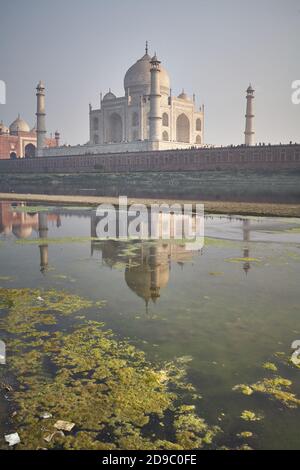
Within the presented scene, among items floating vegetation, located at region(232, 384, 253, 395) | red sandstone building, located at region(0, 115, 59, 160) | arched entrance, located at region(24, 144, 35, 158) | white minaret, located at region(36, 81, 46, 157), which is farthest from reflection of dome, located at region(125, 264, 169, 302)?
arched entrance, located at region(24, 144, 35, 158)

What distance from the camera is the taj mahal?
138 feet

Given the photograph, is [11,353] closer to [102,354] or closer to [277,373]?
[102,354]

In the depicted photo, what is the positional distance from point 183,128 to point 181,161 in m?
16.6

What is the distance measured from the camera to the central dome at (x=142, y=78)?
43.5m

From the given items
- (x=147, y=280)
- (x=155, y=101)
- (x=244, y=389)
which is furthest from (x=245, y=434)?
(x=155, y=101)

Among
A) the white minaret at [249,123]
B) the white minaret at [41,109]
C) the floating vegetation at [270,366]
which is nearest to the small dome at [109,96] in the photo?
the white minaret at [41,109]

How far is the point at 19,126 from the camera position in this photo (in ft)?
181

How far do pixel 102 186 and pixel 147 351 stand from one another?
3022 cm

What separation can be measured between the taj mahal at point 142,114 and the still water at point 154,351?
3458cm

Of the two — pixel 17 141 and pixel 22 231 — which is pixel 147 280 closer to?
pixel 22 231

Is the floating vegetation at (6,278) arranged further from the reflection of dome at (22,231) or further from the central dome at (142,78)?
the central dome at (142,78)

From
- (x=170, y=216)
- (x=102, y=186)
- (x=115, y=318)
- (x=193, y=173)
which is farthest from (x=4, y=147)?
(x=115, y=318)

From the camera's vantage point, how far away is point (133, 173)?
1243 inches
